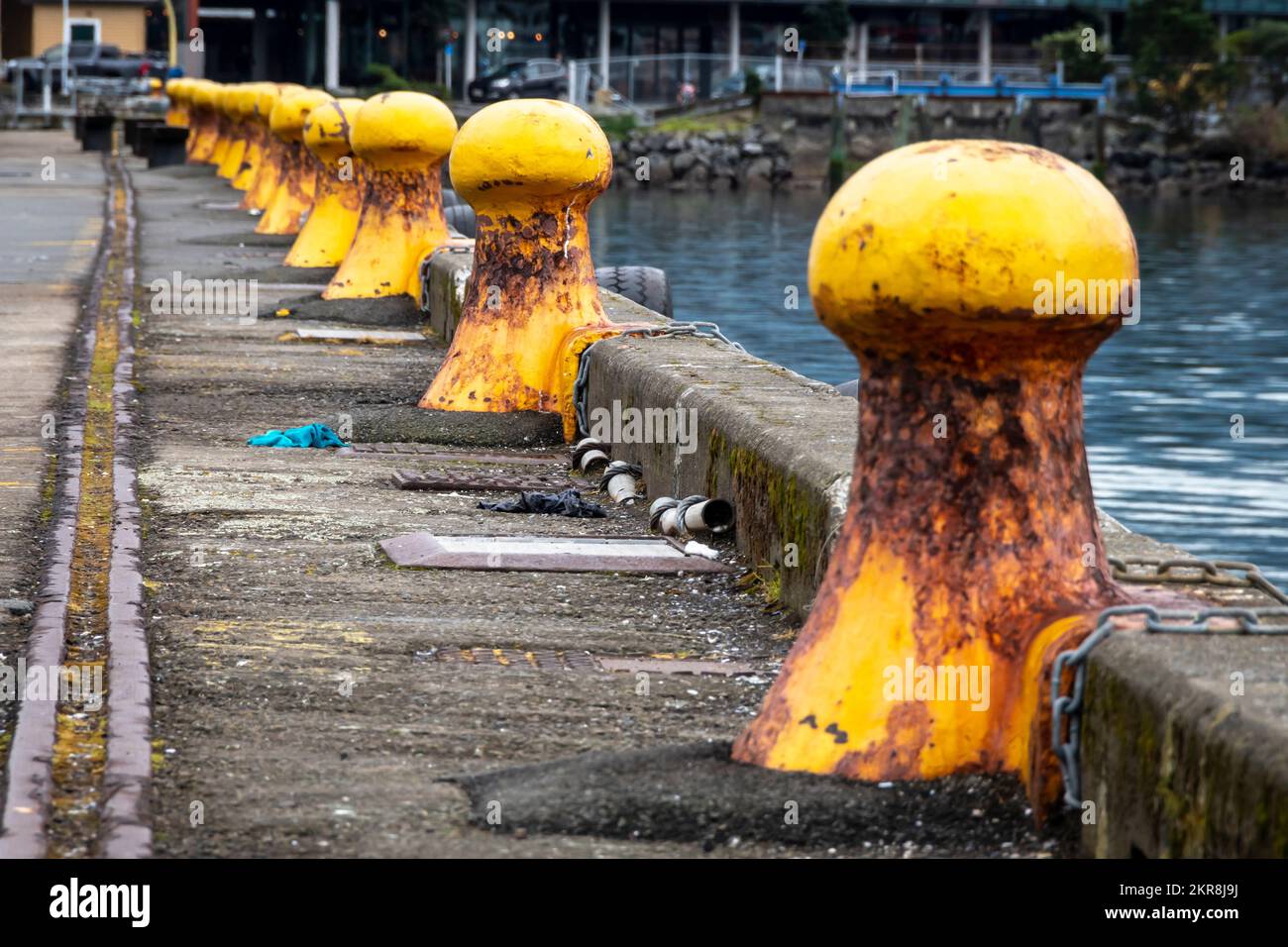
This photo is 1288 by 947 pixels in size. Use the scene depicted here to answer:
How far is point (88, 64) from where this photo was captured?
60938mm

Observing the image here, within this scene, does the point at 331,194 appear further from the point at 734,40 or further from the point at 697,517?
the point at 734,40

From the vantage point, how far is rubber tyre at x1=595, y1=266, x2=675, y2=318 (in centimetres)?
1296

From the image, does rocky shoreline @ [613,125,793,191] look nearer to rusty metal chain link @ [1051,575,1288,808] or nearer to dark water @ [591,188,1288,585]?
dark water @ [591,188,1288,585]

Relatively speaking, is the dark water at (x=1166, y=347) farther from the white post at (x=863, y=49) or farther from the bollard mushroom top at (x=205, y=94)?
the white post at (x=863, y=49)

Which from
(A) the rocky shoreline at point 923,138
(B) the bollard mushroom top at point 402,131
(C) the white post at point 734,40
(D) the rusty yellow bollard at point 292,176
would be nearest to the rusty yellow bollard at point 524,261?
(B) the bollard mushroom top at point 402,131

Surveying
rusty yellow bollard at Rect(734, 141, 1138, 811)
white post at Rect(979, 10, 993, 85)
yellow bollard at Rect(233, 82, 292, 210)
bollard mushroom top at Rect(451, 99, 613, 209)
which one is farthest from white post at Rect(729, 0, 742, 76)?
rusty yellow bollard at Rect(734, 141, 1138, 811)

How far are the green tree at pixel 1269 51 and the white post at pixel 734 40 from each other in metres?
15.3

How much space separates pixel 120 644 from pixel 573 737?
1157 mm

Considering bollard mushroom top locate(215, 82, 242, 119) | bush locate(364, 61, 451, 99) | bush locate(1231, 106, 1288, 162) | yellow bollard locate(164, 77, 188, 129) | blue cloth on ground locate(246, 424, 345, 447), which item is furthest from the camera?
bush locate(1231, 106, 1288, 162)

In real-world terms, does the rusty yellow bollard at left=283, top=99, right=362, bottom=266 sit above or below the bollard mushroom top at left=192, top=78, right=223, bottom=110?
below

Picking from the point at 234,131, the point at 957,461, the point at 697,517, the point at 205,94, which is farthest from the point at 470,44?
the point at 957,461

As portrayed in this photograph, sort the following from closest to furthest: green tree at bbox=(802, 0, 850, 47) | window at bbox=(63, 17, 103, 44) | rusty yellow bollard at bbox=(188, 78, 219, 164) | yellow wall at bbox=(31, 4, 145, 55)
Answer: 1. rusty yellow bollard at bbox=(188, 78, 219, 164)
2. window at bbox=(63, 17, 103, 44)
3. yellow wall at bbox=(31, 4, 145, 55)
4. green tree at bbox=(802, 0, 850, 47)

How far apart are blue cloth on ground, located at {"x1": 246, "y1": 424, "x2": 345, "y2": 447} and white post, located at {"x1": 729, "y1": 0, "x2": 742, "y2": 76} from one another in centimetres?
6341
